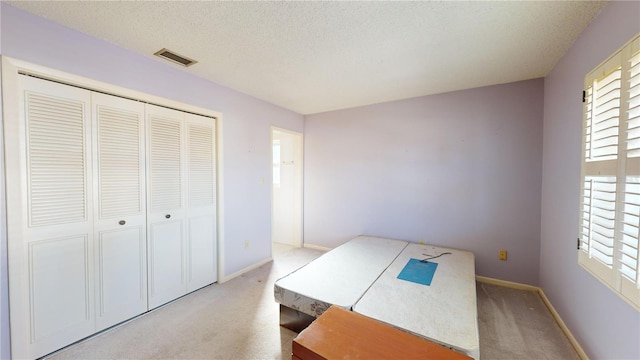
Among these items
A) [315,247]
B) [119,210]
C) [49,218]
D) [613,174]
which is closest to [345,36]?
[613,174]

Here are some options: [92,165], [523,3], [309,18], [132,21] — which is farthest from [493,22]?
[92,165]

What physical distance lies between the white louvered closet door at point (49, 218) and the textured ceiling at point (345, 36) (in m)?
0.66

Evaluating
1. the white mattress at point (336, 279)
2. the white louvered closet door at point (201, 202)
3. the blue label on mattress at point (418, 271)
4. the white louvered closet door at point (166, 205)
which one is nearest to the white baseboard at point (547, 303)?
the blue label on mattress at point (418, 271)

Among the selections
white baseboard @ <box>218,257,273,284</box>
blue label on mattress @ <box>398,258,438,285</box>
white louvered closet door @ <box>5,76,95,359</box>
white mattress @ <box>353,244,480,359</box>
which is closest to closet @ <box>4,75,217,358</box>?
white louvered closet door @ <box>5,76,95,359</box>

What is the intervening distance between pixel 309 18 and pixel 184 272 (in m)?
2.70

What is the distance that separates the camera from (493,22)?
5.44 feet

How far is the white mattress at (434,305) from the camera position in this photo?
4.72ft

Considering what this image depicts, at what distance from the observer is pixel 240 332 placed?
197cm

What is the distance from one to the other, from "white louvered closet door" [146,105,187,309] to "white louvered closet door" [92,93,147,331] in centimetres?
8

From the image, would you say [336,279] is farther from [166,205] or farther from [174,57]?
[174,57]

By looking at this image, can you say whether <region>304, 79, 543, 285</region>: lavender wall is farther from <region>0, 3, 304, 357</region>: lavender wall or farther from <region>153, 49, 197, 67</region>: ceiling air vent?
<region>153, 49, 197, 67</region>: ceiling air vent

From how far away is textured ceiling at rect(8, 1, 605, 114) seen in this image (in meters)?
1.53

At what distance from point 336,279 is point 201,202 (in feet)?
5.73

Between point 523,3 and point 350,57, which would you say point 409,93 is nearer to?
point 350,57
